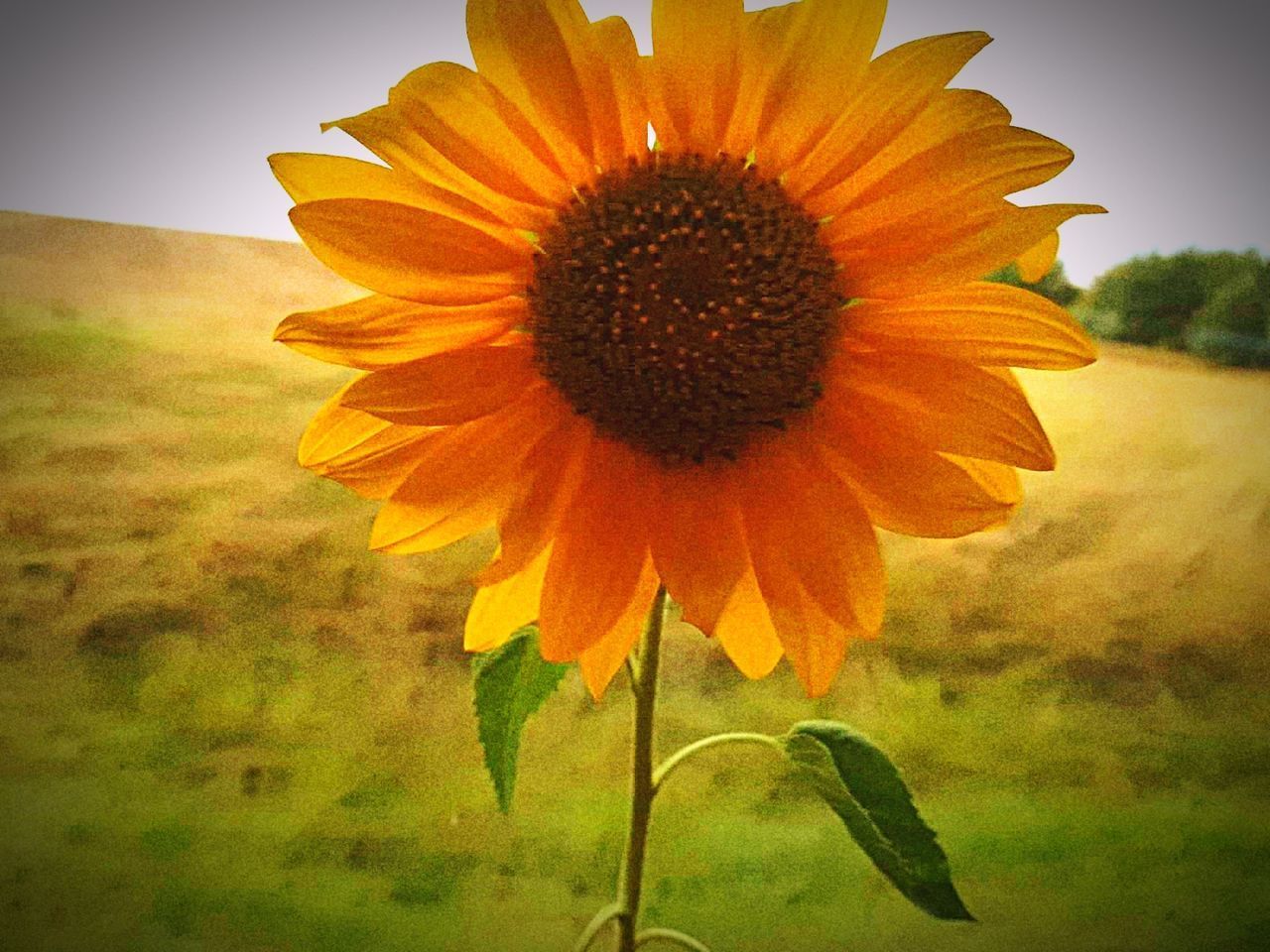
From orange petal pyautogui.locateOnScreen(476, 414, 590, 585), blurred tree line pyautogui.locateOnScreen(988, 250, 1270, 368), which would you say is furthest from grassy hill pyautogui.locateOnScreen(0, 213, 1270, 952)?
orange petal pyautogui.locateOnScreen(476, 414, 590, 585)

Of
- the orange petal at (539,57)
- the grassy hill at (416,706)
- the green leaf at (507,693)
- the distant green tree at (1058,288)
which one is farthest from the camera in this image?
the distant green tree at (1058,288)

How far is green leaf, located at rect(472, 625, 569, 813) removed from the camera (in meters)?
0.40

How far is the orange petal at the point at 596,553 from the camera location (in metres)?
0.31

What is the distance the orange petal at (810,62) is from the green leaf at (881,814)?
0.26m

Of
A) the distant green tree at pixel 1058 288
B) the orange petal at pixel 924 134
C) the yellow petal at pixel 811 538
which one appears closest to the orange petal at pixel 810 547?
the yellow petal at pixel 811 538

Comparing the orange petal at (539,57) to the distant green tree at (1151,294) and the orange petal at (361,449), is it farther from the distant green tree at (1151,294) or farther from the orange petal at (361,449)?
the distant green tree at (1151,294)

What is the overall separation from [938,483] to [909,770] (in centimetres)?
34

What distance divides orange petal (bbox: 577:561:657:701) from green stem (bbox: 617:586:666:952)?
0.05ft

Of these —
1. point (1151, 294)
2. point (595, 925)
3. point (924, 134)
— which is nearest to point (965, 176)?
point (924, 134)

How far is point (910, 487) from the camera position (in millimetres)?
321

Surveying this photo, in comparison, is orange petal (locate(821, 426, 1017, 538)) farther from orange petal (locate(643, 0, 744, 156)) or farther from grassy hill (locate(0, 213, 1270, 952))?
grassy hill (locate(0, 213, 1270, 952))

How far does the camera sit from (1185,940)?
0.56 metres

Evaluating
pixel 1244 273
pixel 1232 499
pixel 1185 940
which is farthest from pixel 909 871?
pixel 1244 273

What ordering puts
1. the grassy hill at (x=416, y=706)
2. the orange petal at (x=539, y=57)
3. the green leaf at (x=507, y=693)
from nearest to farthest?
the orange petal at (x=539, y=57)
the green leaf at (x=507, y=693)
the grassy hill at (x=416, y=706)
